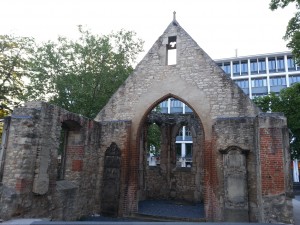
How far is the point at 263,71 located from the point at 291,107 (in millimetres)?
27884

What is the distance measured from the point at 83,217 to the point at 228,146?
19.5ft

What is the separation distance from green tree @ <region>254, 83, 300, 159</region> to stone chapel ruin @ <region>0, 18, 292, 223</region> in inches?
312

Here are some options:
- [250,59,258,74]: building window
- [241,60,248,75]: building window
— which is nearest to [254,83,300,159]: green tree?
[250,59,258,74]: building window

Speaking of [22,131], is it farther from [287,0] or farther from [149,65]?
[287,0]

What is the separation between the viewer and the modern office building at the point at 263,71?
40.2 meters

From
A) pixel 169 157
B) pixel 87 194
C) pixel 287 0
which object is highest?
pixel 287 0

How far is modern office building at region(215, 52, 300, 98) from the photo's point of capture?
4022 cm

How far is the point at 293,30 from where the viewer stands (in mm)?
10609

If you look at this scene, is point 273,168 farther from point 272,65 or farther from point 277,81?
point 272,65

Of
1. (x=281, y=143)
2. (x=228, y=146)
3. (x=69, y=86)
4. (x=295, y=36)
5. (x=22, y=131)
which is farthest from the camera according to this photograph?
(x=69, y=86)

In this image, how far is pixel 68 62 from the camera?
55.2 feet

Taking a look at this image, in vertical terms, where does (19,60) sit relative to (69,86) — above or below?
above

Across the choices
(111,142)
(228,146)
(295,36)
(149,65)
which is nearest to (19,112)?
(111,142)

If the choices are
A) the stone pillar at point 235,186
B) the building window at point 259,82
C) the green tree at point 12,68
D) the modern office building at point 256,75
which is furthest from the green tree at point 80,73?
the building window at point 259,82
